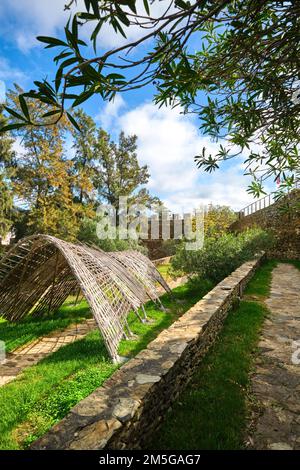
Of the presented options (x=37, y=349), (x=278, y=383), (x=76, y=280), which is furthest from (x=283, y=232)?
(x=37, y=349)

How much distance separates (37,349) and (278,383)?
451cm

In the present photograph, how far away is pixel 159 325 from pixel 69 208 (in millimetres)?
17426

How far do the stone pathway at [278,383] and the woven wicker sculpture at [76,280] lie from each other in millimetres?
2285

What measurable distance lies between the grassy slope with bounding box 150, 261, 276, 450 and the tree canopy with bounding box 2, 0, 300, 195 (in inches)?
97.0

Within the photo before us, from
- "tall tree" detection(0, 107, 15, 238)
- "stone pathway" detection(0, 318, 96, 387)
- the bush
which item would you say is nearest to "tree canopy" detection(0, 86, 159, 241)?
"tall tree" detection(0, 107, 15, 238)

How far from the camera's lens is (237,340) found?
16.8 ft

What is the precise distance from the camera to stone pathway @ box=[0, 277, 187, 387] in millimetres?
5091

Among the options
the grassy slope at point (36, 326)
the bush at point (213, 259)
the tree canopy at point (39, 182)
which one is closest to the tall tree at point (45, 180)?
the tree canopy at point (39, 182)

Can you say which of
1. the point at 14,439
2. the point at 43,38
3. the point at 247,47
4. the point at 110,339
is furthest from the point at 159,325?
the point at 43,38

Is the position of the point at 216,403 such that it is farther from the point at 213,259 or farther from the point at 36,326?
the point at 213,259

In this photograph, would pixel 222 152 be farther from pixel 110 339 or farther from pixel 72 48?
pixel 110 339

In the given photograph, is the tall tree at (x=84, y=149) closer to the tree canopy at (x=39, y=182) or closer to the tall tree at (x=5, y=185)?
the tree canopy at (x=39, y=182)

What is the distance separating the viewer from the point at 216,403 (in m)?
3.27

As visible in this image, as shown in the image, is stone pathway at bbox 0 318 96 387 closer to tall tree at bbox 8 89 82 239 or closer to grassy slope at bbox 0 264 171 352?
grassy slope at bbox 0 264 171 352
